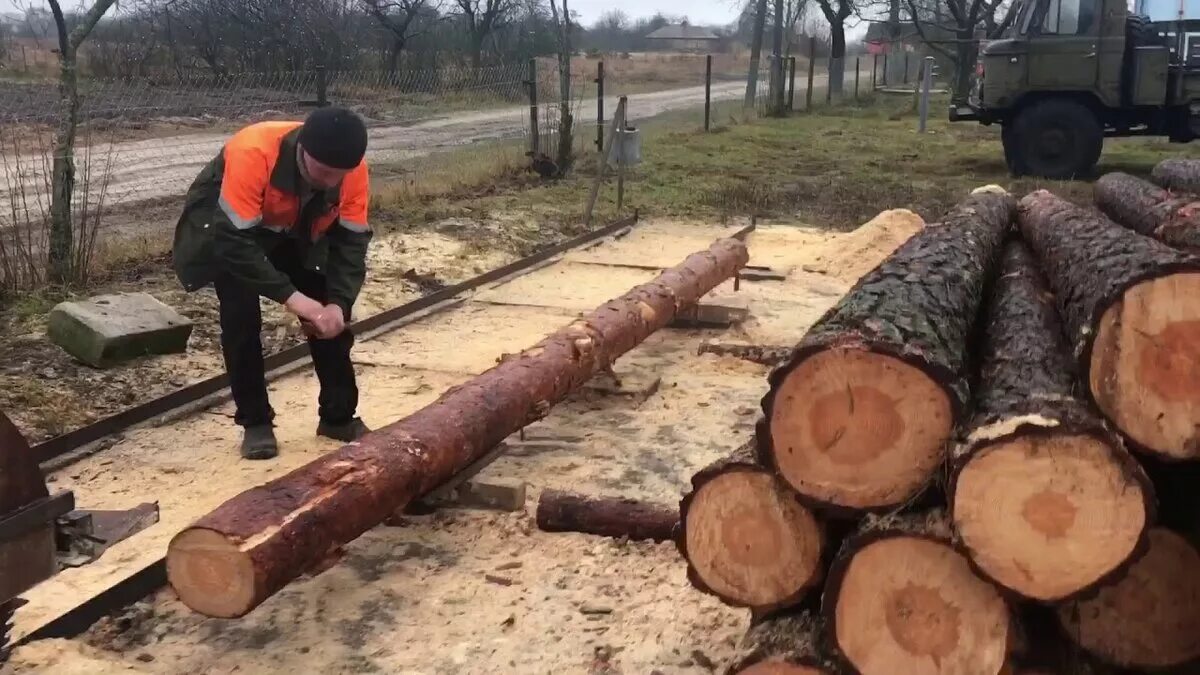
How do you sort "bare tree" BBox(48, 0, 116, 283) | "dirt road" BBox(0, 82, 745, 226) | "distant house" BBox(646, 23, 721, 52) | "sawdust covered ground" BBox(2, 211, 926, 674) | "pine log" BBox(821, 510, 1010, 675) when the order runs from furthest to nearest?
"distant house" BBox(646, 23, 721, 52), "dirt road" BBox(0, 82, 745, 226), "bare tree" BBox(48, 0, 116, 283), "sawdust covered ground" BBox(2, 211, 926, 674), "pine log" BBox(821, 510, 1010, 675)

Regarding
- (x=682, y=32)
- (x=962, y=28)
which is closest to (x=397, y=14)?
(x=962, y=28)

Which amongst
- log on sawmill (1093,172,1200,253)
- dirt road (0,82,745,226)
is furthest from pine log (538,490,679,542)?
dirt road (0,82,745,226)

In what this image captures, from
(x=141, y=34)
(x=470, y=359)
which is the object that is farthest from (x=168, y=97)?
(x=470, y=359)

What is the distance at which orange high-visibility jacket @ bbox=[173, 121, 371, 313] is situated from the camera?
422cm

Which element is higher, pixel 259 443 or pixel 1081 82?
pixel 1081 82

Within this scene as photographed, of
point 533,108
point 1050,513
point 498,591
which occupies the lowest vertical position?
point 498,591

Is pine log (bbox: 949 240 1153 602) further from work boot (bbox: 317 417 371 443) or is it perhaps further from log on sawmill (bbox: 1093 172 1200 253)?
work boot (bbox: 317 417 371 443)

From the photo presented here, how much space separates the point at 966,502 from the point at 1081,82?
41.6 ft

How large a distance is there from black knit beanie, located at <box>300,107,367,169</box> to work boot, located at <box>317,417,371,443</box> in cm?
137

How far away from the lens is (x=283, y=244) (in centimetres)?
462

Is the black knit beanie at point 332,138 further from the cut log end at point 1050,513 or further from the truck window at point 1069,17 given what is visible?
the truck window at point 1069,17

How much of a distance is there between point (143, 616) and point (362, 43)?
23.5 meters

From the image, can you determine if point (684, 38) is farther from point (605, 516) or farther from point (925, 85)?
point (605, 516)

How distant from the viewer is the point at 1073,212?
207 inches
